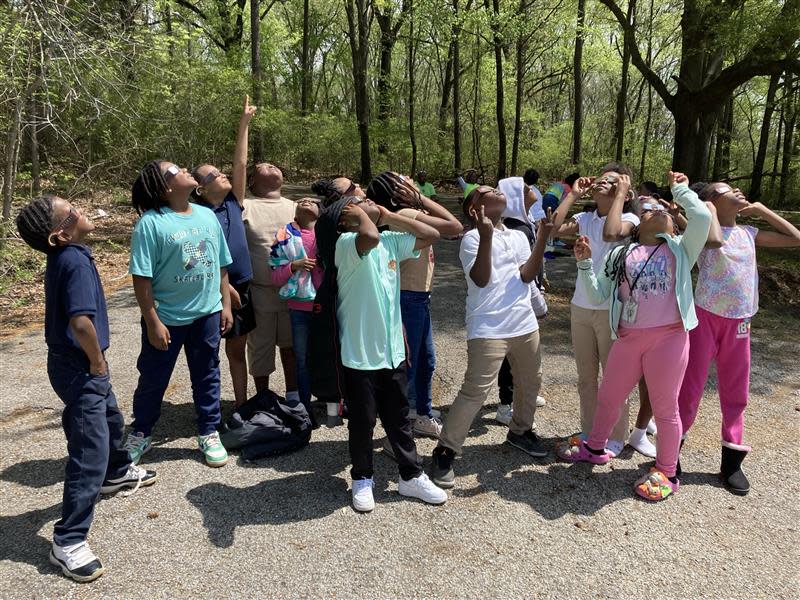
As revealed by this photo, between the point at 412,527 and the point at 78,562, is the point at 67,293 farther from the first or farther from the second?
the point at 412,527

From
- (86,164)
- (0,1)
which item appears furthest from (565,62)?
(0,1)

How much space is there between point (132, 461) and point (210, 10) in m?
24.5

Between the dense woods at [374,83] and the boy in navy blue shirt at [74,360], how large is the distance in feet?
16.4

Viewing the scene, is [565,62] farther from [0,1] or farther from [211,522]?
[211,522]

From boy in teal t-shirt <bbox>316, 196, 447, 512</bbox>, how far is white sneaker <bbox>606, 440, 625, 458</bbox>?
1289 millimetres

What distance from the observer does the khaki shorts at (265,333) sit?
413 cm

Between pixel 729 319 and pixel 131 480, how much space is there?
3.79 m

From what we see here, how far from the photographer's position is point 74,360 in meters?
2.70

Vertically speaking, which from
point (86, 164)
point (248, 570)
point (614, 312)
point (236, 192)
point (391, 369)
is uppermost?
point (86, 164)

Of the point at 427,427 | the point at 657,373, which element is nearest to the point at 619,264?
the point at 657,373

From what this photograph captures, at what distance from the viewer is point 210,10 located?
23.1m

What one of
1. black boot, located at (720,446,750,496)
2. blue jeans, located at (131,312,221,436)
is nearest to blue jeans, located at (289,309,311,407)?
blue jeans, located at (131,312,221,436)

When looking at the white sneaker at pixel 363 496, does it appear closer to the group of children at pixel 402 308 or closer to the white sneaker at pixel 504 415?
the group of children at pixel 402 308

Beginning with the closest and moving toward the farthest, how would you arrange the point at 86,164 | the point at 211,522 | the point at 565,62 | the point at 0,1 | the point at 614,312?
the point at 211,522 → the point at 614,312 → the point at 0,1 → the point at 86,164 → the point at 565,62
